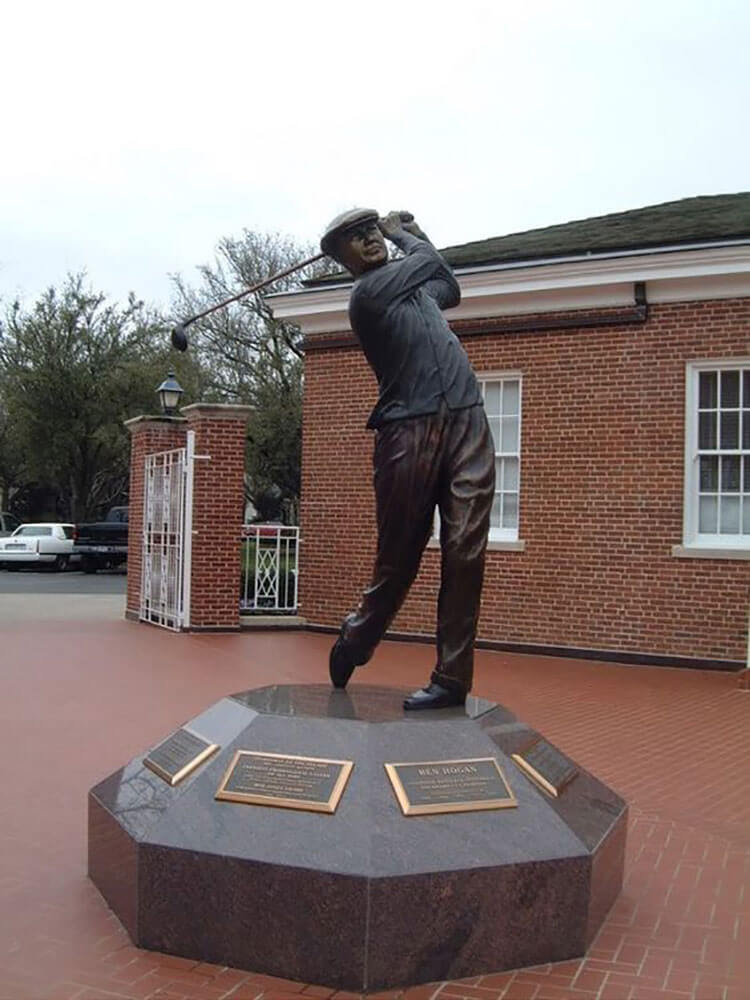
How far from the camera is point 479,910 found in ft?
12.5

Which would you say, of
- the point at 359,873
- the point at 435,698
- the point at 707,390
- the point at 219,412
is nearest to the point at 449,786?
the point at 359,873

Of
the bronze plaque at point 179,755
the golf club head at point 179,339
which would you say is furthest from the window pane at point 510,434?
the bronze plaque at point 179,755

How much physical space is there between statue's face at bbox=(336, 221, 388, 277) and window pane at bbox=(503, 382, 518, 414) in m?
8.22

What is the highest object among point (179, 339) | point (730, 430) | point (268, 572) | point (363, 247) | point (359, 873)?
point (179, 339)

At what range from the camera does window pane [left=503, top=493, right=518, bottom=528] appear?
1312cm

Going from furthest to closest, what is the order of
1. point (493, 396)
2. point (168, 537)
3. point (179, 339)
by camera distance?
point (168, 537), point (493, 396), point (179, 339)

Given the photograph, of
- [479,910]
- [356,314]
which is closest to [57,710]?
[356,314]

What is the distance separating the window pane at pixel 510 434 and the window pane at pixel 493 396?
208 mm

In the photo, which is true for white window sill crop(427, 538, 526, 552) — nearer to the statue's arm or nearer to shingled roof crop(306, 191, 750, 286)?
shingled roof crop(306, 191, 750, 286)

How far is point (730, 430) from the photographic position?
39.1ft

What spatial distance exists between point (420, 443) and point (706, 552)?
7.80 m

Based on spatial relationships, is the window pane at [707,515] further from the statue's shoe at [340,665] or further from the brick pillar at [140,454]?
the statue's shoe at [340,665]

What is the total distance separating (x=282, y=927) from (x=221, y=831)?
408 mm

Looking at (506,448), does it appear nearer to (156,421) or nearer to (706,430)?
(706,430)
